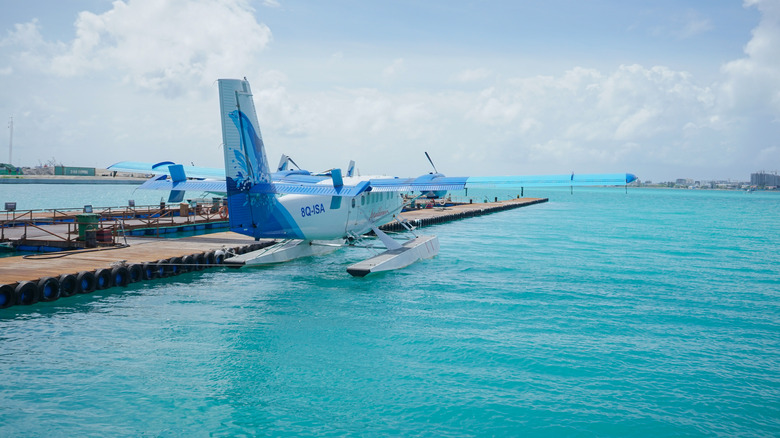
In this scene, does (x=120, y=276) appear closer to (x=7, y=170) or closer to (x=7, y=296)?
(x=7, y=296)

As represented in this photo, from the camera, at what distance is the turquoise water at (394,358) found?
356 inches

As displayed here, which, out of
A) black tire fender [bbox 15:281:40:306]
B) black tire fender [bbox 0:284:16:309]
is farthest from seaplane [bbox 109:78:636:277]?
black tire fender [bbox 0:284:16:309]

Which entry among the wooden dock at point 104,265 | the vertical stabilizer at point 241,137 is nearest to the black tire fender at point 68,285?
the wooden dock at point 104,265

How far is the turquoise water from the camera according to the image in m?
9.05

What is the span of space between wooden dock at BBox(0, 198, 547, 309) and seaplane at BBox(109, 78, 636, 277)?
2335mm

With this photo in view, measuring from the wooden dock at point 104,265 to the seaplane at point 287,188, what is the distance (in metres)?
2.34

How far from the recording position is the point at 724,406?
991 centimetres

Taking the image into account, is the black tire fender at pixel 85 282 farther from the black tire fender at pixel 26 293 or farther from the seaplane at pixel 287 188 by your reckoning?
the seaplane at pixel 287 188

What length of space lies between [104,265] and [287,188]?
691cm

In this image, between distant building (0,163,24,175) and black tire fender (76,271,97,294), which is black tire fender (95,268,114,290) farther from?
distant building (0,163,24,175)

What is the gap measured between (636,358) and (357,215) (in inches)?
522

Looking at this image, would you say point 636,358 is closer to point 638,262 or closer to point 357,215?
Result: point 357,215

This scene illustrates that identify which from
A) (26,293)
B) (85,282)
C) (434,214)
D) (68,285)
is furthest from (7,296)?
(434,214)

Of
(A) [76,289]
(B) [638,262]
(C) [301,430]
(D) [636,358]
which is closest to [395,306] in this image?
(D) [636,358]
